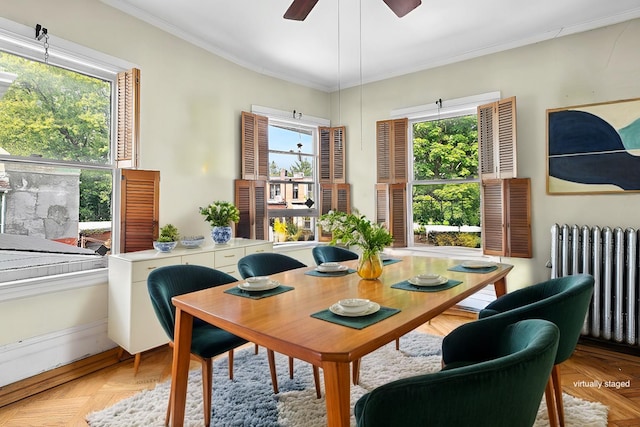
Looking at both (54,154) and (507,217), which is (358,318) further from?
(507,217)

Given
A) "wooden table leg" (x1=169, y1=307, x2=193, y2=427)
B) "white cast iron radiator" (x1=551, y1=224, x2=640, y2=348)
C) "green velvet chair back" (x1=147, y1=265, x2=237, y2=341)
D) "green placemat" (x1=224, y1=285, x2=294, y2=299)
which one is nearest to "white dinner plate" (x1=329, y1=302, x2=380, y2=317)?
"green placemat" (x1=224, y1=285, x2=294, y2=299)

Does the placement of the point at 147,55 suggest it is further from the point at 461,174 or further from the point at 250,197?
the point at 461,174

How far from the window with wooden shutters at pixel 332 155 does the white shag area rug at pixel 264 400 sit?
8.74 feet

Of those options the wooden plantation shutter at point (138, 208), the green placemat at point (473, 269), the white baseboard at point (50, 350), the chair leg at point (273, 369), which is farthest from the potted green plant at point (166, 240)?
the green placemat at point (473, 269)

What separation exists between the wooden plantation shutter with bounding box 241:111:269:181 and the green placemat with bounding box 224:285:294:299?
2.40m

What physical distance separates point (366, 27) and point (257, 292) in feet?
9.23

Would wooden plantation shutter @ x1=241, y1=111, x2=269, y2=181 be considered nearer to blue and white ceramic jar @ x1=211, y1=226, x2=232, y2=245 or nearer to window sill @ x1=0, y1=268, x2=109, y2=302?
blue and white ceramic jar @ x1=211, y1=226, x2=232, y2=245

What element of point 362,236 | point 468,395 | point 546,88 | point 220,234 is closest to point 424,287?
point 362,236

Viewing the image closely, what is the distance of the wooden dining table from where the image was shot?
112cm

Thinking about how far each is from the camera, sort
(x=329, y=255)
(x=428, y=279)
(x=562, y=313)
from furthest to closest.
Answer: (x=329, y=255)
(x=428, y=279)
(x=562, y=313)

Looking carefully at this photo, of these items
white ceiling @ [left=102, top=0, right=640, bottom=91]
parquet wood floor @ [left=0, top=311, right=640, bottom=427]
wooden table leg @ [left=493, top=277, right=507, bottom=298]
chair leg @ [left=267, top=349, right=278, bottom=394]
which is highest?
white ceiling @ [left=102, top=0, right=640, bottom=91]

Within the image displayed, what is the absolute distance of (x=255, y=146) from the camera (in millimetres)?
4254

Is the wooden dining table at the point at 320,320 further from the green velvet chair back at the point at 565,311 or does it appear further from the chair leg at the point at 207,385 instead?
the green velvet chair back at the point at 565,311

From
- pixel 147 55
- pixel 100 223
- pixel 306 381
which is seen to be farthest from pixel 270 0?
pixel 306 381
